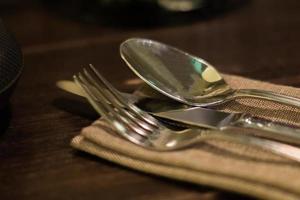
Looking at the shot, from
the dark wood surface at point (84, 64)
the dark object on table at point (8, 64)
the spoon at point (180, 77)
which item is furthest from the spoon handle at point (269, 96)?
the dark object on table at point (8, 64)

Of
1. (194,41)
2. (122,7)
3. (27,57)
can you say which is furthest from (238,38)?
(27,57)

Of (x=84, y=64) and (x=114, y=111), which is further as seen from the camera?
(x=84, y=64)

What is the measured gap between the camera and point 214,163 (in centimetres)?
40

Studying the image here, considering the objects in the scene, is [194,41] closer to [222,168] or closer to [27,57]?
[27,57]

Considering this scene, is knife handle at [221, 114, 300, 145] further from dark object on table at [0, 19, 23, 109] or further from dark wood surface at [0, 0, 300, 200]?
dark object on table at [0, 19, 23, 109]

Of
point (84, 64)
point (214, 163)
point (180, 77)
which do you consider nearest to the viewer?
point (214, 163)

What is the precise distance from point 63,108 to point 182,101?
135mm

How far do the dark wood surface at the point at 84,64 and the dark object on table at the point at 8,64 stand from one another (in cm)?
6

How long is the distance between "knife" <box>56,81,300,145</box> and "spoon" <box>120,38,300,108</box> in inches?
0.6

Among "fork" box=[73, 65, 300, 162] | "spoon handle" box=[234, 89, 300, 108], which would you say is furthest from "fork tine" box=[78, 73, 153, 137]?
"spoon handle" box=[234, 89, 300, 108]

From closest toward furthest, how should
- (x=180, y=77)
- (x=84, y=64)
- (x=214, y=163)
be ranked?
(x=214, y=163), (x=180, y=77), (x=84, y=64)

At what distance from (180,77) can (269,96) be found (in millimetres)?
93

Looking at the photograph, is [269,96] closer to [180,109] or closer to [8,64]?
[180,109]

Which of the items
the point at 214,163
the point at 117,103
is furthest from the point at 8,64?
the point at 214,163
